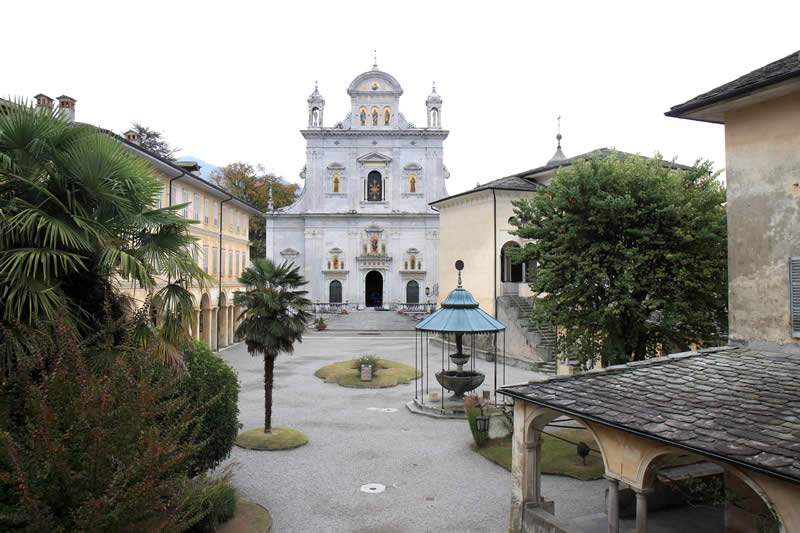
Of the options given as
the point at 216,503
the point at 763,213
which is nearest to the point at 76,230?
the point at 216,503

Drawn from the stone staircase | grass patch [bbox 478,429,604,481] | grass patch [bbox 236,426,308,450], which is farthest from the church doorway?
grass patch [bbox 478,429,604,481]

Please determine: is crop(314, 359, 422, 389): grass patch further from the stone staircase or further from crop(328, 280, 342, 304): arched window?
crop(328, 280, 342, 304): arched window

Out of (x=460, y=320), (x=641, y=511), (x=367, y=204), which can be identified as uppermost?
(x=367, y=204)

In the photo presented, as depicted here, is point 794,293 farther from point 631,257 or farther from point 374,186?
point 374,186

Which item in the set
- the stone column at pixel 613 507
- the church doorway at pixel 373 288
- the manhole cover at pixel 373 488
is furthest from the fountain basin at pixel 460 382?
the church doorway at pixel 373 288

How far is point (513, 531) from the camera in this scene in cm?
918

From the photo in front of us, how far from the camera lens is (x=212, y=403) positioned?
10.6 meters

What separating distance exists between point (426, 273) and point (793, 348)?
44.8 m

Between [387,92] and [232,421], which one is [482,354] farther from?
[387,92]

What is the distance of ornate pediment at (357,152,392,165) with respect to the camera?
175ft

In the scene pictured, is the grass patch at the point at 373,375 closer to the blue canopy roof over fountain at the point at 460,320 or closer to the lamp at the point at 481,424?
the blue canopy roof over fountain at the point at 460,320

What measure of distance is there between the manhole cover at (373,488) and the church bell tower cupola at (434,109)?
45265 mm

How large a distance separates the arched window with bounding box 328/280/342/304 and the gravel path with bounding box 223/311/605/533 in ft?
103

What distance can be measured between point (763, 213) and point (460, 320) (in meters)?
10.7
